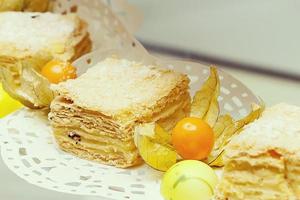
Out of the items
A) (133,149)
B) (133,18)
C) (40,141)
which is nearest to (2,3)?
(133,18)

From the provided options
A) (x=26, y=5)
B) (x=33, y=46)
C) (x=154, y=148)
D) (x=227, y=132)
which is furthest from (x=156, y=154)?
(x=26, y=5)

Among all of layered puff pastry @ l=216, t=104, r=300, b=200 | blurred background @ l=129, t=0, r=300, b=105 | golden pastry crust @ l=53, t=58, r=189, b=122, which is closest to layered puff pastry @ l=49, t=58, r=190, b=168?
golden pastry crust @ l=53, t=58, r=189, b=122

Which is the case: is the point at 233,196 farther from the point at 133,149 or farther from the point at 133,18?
the point at 133,18

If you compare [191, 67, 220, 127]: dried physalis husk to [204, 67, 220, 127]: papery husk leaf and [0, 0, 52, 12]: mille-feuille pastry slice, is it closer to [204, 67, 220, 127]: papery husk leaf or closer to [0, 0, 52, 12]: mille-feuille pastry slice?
[204, 67, 220, 127]: papery husk leaf

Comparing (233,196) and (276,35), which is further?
(276,35)

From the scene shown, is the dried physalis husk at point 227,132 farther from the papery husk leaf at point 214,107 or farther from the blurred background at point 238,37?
the blurred background at point 238,37

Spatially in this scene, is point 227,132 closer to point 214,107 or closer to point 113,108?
point 214,107
